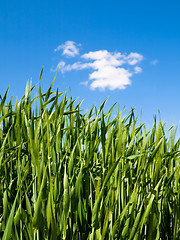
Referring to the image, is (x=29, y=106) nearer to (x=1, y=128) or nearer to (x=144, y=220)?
(x=1, y=128)

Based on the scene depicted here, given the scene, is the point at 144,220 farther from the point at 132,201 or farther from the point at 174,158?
the point at 174,158

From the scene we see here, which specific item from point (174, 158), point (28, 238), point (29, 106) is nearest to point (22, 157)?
point (29, 106)

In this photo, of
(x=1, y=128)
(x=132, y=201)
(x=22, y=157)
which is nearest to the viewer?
(x=132, y=201)

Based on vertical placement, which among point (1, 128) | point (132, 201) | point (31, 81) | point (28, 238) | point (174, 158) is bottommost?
point (28, 238)

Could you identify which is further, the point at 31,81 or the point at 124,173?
the point at 31,81

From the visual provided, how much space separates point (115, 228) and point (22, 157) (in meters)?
0.48

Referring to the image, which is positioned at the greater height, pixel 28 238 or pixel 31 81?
pixel 31 81

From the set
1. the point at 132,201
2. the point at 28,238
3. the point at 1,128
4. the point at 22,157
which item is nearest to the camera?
the point at 28,238

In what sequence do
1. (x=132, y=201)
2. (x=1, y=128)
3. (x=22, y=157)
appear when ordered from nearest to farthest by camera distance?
(x=132, y=201)
(x=22, y=157)
(x=1, y=128)

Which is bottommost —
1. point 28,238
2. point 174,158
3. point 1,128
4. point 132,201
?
point 28,238

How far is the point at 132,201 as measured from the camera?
960 mm

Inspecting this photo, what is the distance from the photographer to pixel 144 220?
919 millimetres

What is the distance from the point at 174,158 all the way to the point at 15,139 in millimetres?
720

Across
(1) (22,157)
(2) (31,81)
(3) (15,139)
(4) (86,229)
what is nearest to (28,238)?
(4) (86,229)
